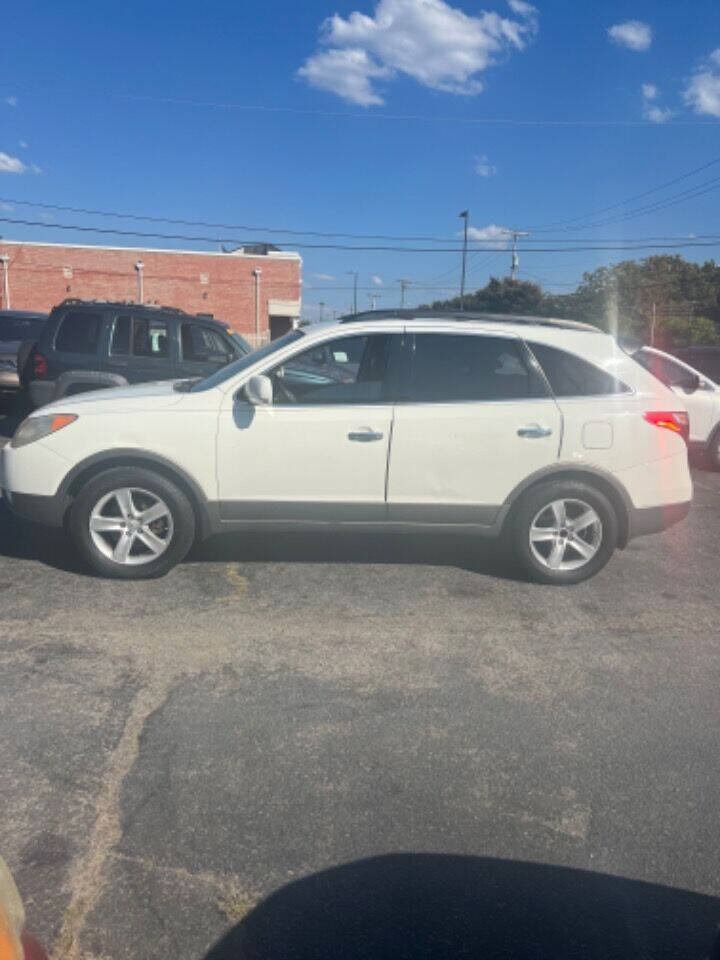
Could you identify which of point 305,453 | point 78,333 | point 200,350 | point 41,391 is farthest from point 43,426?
point 200,350

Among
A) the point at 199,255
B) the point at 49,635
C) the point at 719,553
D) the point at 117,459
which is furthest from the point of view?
the point at 199,255

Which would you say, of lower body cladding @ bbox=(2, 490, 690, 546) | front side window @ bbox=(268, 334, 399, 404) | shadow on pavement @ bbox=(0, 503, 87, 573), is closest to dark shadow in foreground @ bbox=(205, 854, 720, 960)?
lower body cladding @ bbox=(2, 490, 690, 546)

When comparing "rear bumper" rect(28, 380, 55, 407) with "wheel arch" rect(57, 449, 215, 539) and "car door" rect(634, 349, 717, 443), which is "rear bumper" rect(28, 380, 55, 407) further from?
"car door" rect(634, 349, 717, 443)

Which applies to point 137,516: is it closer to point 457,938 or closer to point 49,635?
point 49,635

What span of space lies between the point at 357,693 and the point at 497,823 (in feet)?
3.73

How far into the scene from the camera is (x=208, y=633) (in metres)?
4.70

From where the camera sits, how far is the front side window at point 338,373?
5578mm

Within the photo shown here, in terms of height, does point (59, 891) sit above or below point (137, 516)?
below

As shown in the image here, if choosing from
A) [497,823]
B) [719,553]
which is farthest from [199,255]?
[497,823]

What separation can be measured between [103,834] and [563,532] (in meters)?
3.70

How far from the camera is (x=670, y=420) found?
18.8ft

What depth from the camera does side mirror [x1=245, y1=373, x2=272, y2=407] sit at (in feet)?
17.3

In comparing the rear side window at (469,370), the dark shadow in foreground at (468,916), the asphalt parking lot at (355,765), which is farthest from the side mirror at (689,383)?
the dark shadow in foreground at (468,916)

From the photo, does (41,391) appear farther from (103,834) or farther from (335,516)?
(103,834)
